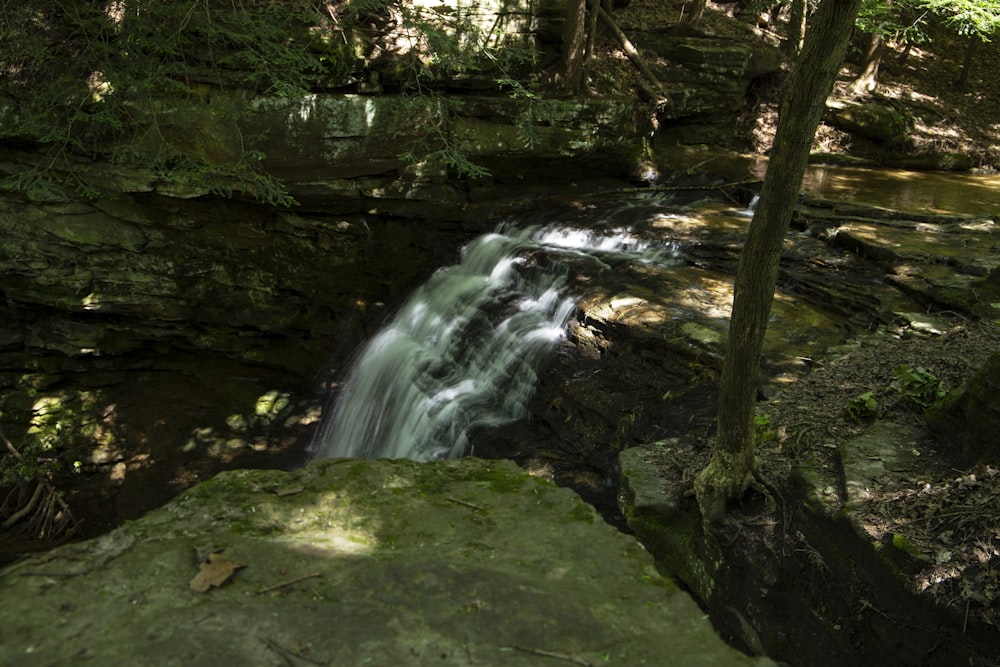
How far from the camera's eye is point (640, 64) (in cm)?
1400

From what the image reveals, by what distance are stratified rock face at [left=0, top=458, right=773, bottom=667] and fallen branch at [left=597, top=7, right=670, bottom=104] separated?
40.0 feet

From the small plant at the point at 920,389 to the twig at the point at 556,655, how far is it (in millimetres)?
3723

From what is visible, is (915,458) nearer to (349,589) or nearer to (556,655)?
(556,655)

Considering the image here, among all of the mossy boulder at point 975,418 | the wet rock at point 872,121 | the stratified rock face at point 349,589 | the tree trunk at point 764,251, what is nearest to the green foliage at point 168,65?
the tree trunk at point 764,251

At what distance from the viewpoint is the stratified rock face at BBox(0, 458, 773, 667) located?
2.16 m

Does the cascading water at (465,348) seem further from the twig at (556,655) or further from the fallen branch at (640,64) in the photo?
the fallen branch at (640,64)

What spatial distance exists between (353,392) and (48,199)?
17.3 ft

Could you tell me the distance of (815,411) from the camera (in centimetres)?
518

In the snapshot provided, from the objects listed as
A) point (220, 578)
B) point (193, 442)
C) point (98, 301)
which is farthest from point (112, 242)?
point (220, 578)

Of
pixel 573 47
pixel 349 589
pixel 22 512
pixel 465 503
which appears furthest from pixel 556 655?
pixel 573 47

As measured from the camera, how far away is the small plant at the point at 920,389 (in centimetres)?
480

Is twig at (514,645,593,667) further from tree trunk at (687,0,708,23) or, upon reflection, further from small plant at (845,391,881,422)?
tree trunk at (687,0,708,23)

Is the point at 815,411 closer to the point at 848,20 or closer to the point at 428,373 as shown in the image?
the point at 848,20

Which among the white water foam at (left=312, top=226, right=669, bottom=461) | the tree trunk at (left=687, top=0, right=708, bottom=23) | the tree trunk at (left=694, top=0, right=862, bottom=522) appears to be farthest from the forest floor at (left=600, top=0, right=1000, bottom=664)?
the tree trunk at (left=687, top=0, right=708, bottom=23)
